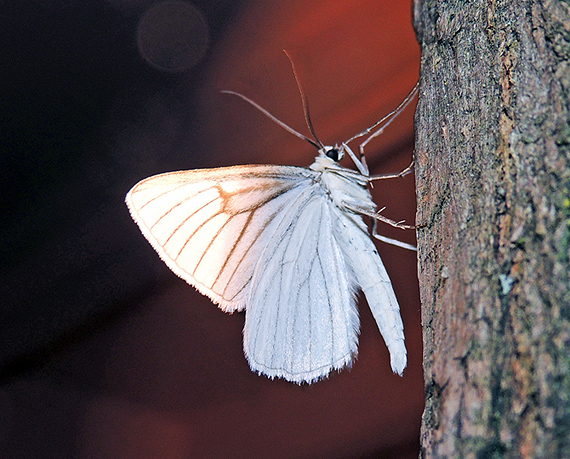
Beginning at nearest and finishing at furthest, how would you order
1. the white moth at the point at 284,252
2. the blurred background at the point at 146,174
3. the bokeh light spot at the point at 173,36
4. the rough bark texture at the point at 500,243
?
the rough bark texture at the point at 500,243 < the white moth at the point at 284,252 < the blurred background at the point at 146,174 < the bokeh light spot at the point at 173,36

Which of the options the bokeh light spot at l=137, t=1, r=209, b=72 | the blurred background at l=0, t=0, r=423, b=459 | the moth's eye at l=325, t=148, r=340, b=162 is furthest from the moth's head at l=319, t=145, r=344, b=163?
the bokeh light spot at l=137, t=1, r=209, b=72

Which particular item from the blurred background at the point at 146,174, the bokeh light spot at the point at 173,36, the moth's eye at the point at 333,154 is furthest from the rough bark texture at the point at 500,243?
the bokeh light spot at the point at 173,36

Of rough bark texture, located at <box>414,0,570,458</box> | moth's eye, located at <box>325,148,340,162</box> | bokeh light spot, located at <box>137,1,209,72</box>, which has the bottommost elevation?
rough bark texture, located at <box>414,0,570,458</box>

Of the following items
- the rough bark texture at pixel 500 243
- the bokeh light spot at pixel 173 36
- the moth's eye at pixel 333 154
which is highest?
the bokeh light spot at pixel 173 36

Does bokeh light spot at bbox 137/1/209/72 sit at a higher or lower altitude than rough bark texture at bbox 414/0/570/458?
higher

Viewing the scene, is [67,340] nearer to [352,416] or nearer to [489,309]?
[352,416]

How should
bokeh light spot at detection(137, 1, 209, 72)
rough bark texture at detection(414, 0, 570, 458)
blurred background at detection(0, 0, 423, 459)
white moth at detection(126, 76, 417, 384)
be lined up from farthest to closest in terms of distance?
bokeh light spot at detection(137, 1, 209, 72) → blurred background at detection(0, 0, 423, 459) → white moth at detection(126, 76, 417, 384) → rough bark texture at detection(414, 0, 570, 458)

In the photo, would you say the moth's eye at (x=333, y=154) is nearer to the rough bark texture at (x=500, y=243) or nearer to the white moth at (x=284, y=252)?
the white moth at (x=284, y=252)

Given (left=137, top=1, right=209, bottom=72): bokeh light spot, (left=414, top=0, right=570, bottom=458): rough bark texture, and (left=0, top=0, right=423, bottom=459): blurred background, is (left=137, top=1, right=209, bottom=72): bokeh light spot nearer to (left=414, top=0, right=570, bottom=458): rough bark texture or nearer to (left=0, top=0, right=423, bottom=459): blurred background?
(left=0, top=0, right=423, bottom=459): blurred background
